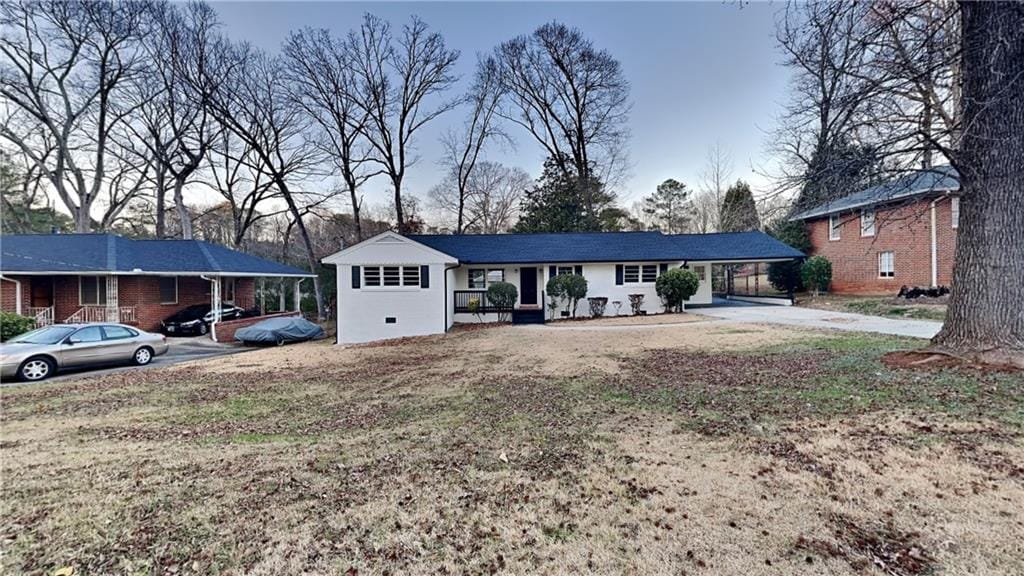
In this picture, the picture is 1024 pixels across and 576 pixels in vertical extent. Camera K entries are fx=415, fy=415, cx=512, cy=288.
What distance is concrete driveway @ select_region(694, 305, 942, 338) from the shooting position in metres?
10.8

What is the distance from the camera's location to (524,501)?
3164 mm

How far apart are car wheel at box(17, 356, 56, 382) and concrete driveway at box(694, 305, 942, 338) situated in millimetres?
19812

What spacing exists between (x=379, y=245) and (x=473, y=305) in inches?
184

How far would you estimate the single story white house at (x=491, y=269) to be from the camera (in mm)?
16203

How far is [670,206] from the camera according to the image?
3825 centimetres

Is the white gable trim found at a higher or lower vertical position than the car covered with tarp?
higher

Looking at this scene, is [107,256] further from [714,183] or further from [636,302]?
[714,183]

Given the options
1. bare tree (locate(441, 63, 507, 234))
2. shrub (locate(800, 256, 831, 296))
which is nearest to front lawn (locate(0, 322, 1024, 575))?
shrub (locate(800, 256, 831, 296))

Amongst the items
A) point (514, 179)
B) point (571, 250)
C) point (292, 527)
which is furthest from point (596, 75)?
point (292, 527)

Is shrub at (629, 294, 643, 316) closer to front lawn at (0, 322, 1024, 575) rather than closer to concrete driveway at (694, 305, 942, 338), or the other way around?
concrete driveway at (694, 305, 942, 338)

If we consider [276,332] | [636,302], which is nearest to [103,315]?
[276,332]

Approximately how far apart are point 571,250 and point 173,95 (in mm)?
24142

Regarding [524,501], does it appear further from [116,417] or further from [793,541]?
[116,417]

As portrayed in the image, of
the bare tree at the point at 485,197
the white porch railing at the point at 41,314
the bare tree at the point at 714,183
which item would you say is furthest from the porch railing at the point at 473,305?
the bare tree at the point at 714,183
